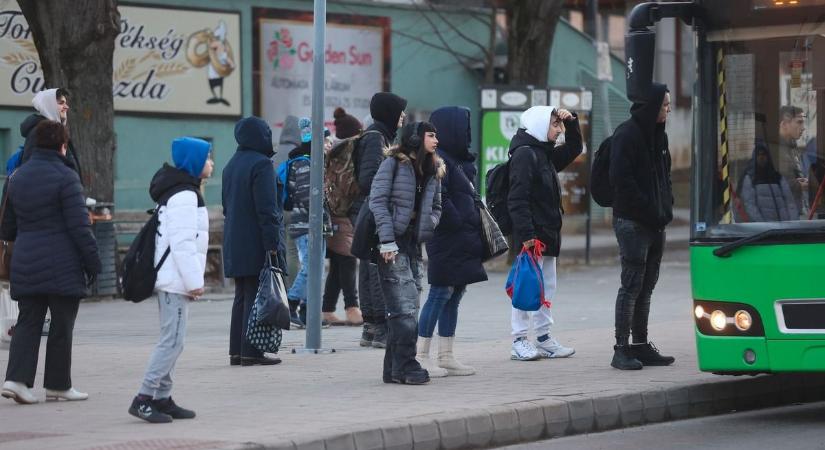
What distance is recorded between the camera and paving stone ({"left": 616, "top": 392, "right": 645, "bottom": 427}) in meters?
9.55

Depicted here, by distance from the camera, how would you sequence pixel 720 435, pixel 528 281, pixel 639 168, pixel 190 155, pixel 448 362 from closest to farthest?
pixel 190 155 < pixel 720 435 < pixel 448 362 < pixel 639 168 < pixel 528 281

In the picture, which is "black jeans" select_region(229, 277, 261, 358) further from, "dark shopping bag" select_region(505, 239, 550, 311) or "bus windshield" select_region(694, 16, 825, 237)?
"bus windshield" select_region(694, 16, 825, 237)

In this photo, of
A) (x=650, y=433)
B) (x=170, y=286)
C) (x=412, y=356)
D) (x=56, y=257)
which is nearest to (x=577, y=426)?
(x=650, y=433)

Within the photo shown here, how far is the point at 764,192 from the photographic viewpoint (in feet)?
30.8

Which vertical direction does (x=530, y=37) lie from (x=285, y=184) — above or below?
above

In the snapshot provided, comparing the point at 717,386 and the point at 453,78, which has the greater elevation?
the point at 453,78

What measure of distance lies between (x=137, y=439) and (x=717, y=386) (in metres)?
4.14

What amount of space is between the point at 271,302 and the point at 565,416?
112 inches

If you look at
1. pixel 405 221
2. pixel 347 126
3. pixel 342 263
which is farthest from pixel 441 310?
pixel 342 263

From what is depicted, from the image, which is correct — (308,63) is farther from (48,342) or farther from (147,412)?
(147,412)

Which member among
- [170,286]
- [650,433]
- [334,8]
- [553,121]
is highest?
[334,8]

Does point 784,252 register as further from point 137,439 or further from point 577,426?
point 137,439

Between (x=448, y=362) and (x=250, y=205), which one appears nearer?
(x=448, y=362)

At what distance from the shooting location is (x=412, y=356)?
1022 centimetres
